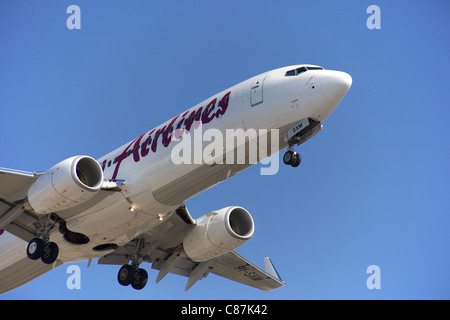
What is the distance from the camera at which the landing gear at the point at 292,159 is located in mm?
24219

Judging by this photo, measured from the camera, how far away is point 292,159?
79.5ft

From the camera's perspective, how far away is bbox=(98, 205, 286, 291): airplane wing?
30656 mm

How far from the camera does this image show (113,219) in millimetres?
26906

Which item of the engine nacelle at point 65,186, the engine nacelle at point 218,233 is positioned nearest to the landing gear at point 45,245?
the engine nacelle at point 65,186

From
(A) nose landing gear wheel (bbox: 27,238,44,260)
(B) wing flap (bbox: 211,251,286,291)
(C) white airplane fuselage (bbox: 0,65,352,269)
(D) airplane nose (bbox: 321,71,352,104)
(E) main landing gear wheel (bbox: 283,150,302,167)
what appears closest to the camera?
(D) airplane nose (bbox: 321,71,352,104)

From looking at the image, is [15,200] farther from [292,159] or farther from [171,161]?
[292,159]

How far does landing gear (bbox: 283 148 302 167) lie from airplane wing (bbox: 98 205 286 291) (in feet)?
23.3

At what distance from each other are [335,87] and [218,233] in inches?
361

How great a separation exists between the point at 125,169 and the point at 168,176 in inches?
92.2

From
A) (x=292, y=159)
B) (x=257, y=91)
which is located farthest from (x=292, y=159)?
(x=257, y=91)

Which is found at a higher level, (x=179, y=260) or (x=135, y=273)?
(x=179, y=260)

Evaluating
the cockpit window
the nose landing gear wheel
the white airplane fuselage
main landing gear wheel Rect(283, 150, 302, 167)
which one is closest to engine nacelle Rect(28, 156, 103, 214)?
the white airplane fuselage

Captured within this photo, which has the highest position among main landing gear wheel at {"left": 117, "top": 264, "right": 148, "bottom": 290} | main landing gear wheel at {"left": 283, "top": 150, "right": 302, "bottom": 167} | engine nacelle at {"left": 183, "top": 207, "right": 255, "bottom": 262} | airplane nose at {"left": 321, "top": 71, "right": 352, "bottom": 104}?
airplane nose at {"left": 321, "top": 71, "right": 352, "bottom": 104}

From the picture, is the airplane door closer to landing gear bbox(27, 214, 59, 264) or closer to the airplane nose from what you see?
the airplane nose
